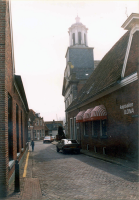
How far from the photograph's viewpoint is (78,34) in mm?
38844

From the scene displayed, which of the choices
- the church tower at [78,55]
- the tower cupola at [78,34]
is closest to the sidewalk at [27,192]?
the church tower at [78,55]

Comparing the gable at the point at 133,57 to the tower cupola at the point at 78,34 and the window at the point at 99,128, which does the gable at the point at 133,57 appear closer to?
the window at the point at 99,128

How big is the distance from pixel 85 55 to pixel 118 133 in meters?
27.6

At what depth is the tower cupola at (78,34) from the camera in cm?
3847

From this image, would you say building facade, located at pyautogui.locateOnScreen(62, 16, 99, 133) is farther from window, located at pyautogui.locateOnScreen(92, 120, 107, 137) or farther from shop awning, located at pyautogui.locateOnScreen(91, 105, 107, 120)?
shop awning, located at pyautogui.locateOnScreen(91, 105, 107, 120)

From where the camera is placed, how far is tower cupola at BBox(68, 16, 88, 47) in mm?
38469

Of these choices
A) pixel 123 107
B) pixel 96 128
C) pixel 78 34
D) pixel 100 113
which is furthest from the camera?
pixel 78 34

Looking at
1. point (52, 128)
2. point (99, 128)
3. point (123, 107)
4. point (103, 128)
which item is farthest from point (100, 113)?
point (52, 128)

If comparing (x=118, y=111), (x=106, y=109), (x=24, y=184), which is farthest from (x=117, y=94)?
(x=24, y=184)

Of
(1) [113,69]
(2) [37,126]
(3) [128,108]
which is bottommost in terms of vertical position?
(2) [37,126]

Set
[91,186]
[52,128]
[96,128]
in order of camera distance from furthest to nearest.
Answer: [52,128] → [96,128] → [91,186]

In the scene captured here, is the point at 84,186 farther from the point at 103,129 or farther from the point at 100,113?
the point at 103,129

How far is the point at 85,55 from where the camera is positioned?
38281mm

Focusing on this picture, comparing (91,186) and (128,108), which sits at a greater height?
(128,108)
